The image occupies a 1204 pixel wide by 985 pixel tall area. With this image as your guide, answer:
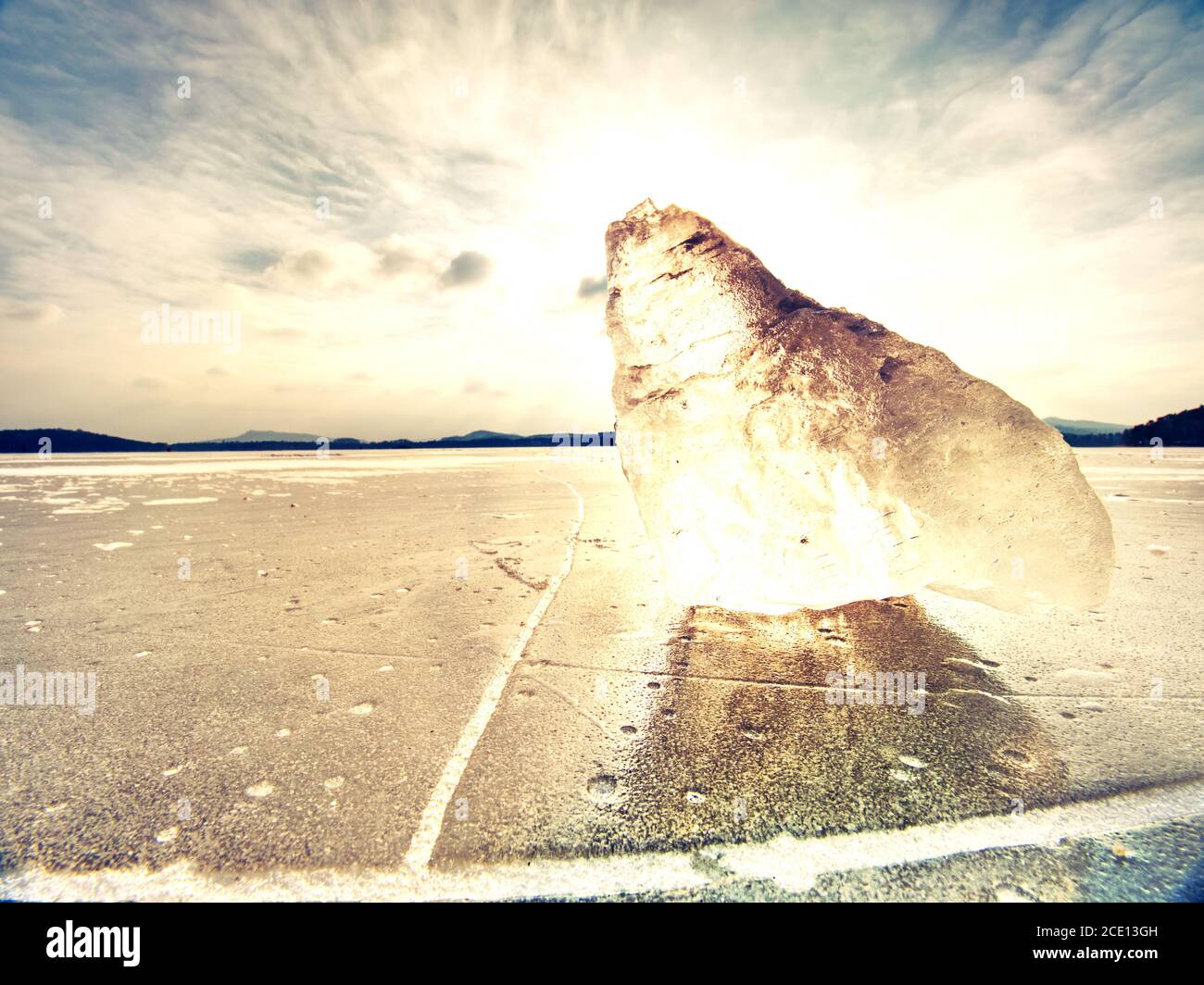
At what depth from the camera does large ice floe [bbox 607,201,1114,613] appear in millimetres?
3943

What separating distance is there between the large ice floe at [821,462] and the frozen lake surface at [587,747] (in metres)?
0.49

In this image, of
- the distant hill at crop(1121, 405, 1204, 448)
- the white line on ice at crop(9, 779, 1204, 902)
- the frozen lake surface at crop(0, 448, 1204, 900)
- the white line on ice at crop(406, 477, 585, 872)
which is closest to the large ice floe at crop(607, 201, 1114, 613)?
the frozen lake surface at crop(0, 448, 1204, 900)

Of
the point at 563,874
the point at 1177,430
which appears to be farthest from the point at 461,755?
the point at 1177,430

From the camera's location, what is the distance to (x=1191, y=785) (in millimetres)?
2268

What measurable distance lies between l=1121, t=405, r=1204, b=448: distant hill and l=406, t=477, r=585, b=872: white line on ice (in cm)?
6286

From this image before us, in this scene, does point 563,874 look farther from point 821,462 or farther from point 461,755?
point 821,462

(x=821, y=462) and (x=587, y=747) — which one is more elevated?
(x=821, y=462)

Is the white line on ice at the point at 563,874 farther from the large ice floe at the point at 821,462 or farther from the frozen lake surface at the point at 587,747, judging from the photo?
the large ice floe at the point at 821,462

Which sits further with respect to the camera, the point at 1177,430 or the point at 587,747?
the point at 1177,430

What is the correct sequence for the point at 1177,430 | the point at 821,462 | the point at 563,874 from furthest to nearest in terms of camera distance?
the point at 1177,430 → the point at 821,462 → the point at 563,874

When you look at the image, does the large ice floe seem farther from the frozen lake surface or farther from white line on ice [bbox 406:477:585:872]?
white line on ice [bbox 406:477:585:872]

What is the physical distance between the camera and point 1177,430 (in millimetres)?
44781

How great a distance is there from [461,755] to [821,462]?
3299 mm

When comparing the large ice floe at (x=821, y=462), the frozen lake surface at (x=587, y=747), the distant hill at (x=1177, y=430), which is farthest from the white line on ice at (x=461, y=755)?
the distant hill at (x=1177, y=430)
